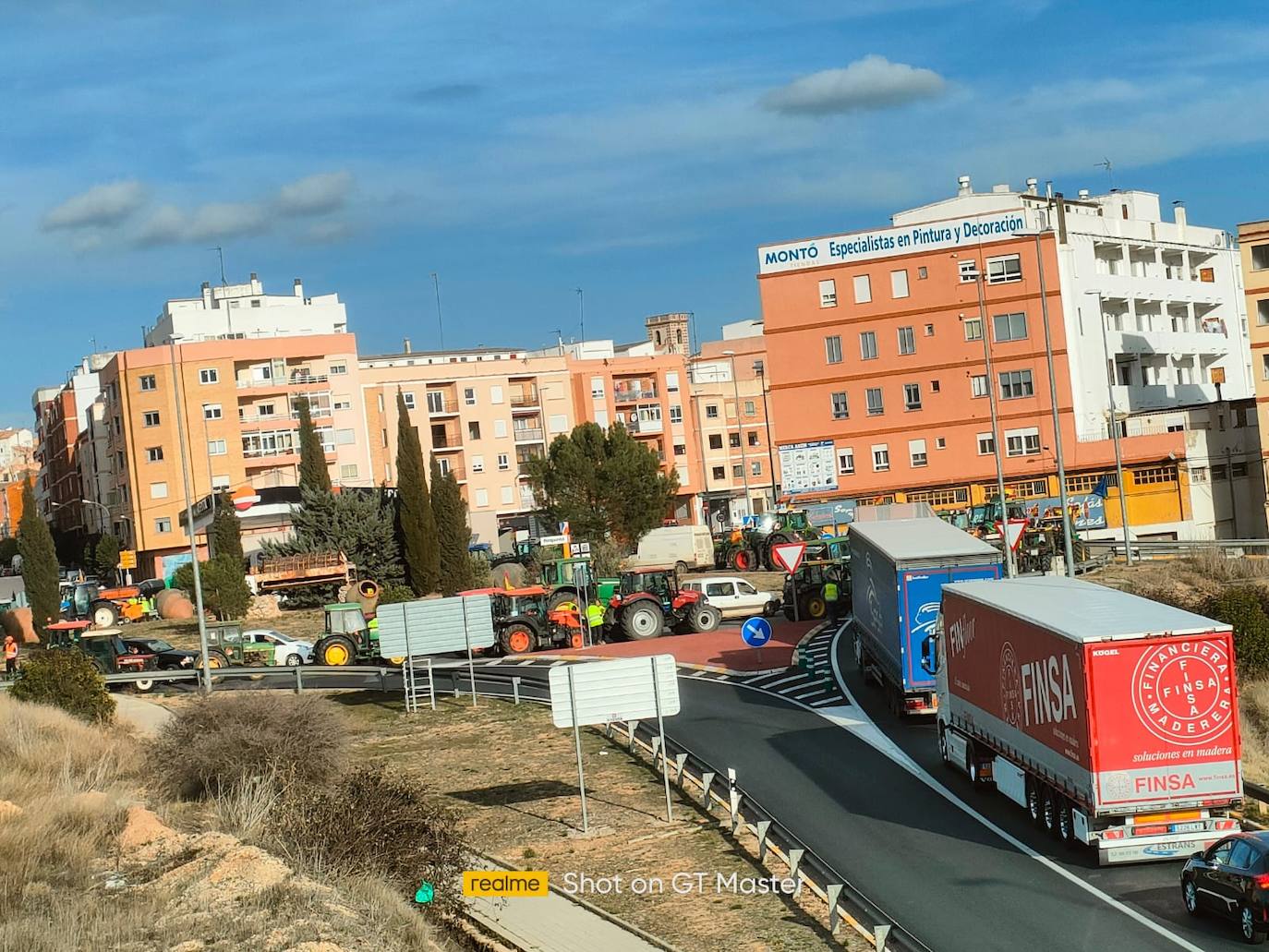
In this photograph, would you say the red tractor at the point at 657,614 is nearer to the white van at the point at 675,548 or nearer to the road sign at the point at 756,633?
the road sign at the point at 756,633

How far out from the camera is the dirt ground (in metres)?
15.9

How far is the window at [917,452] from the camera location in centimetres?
6956

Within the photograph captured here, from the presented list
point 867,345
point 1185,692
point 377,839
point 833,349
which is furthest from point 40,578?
point 1185,692

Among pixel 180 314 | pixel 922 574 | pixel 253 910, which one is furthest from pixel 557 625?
pixel 180 314

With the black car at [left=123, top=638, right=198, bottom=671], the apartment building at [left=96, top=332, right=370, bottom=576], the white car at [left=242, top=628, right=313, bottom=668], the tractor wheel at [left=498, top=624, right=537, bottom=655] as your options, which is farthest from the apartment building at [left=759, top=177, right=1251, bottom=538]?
the black car at [left=123, top=638, right=198, bottom=671]

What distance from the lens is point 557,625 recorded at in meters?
42.9

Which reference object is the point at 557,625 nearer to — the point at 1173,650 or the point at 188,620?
the point at 188,620

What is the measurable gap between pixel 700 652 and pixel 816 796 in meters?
17.0

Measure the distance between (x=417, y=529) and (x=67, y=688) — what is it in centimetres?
3272

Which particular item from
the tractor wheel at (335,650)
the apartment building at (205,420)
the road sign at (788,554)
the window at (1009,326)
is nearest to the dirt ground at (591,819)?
the road sign at (788,554)

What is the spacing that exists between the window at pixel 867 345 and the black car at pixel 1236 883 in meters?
56.2

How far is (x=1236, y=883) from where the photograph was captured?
46.8 feet

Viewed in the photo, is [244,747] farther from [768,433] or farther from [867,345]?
[768,433]

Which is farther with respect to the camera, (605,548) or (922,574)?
Result: (605,548)
